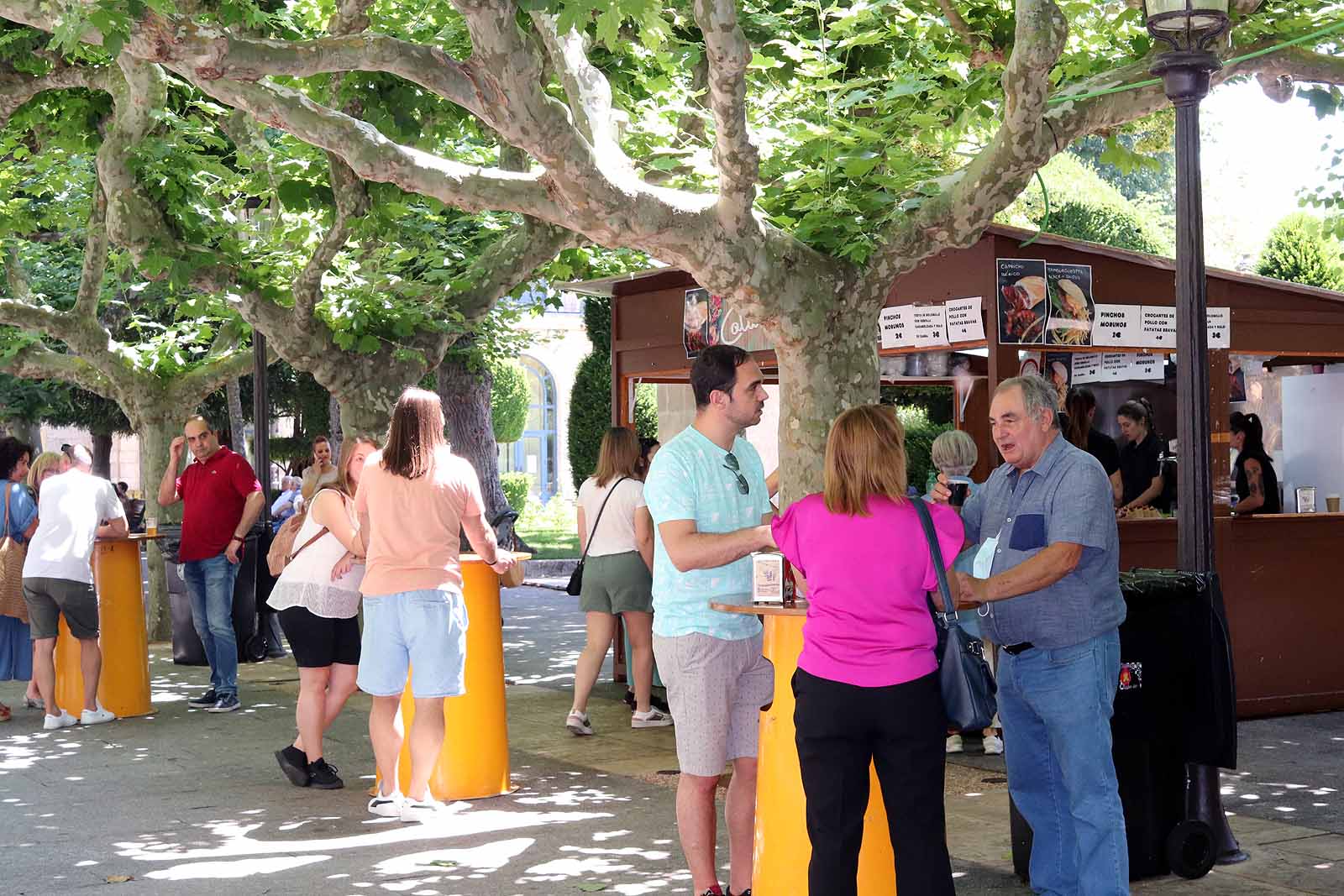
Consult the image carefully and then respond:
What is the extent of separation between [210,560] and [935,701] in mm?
8078

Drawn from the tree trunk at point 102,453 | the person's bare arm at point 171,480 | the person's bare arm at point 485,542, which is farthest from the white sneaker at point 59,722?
the tree trunk at point 102,453

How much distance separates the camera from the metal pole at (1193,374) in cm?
638

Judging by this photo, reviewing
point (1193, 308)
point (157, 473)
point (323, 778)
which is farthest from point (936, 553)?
point (157, 473)

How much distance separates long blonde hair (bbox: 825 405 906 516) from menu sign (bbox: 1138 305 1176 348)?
6.15 meters

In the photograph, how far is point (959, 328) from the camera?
993 centimetres

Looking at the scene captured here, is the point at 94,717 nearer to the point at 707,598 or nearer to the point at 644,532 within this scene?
the point at 644,532

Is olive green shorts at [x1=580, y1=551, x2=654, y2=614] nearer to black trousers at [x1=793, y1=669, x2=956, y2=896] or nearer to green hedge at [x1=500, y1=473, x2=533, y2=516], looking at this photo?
black trousers at [x1=793, y1=669, x2=956, y2=896]

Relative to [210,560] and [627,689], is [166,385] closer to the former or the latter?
[210,560]

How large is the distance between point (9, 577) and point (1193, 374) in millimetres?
8522

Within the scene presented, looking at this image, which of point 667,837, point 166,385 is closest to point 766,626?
point 667,837

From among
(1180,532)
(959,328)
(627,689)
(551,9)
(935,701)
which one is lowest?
(627,689)

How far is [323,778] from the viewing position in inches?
333

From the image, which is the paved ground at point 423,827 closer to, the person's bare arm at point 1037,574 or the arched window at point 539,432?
the person's bare arm at point 1037,574

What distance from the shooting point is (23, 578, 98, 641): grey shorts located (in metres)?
10.7
